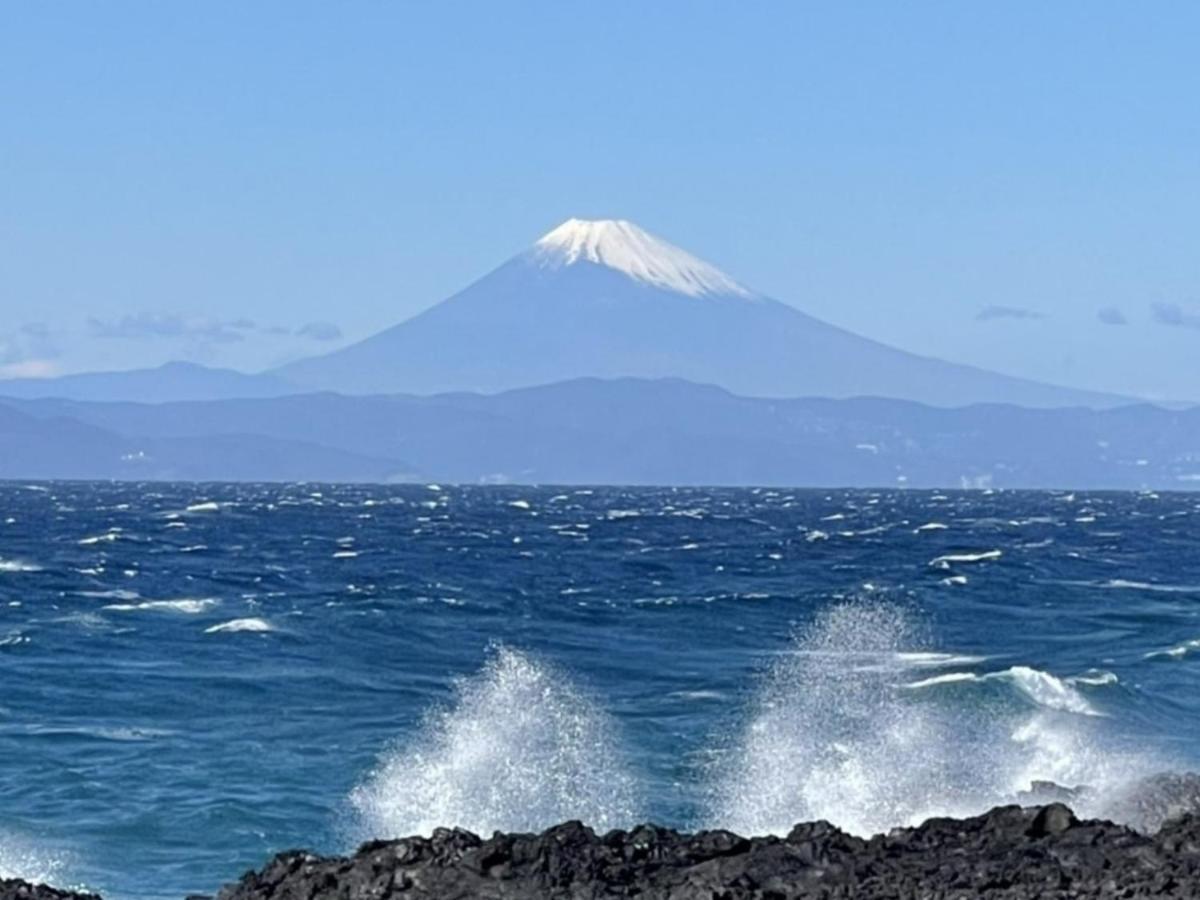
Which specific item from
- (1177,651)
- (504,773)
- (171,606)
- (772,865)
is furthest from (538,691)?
(772,865)

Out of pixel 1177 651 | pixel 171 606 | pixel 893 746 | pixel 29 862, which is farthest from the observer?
pixel 171 606

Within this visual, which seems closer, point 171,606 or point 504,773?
point 504,773

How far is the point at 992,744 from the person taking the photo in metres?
37.1

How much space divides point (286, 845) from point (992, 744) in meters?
12.8

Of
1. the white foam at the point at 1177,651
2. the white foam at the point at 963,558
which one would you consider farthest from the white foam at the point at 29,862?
the white foam at the point at 963,558

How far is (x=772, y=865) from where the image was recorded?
16062mm

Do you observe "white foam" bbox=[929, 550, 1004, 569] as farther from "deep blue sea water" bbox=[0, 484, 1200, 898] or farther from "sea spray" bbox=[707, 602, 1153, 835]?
"sea spray" bbox=[707, 602, 1153, 835]

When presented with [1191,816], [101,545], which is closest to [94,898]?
[1191,816]

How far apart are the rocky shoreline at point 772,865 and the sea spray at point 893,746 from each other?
742 centimetres

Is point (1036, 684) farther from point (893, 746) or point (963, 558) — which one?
point (963, 558)

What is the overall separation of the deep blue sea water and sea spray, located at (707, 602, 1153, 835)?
3.7 inches

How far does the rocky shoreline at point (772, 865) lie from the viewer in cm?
1541

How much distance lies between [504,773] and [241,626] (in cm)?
2113

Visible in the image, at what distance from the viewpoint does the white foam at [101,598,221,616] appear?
56156 mm
